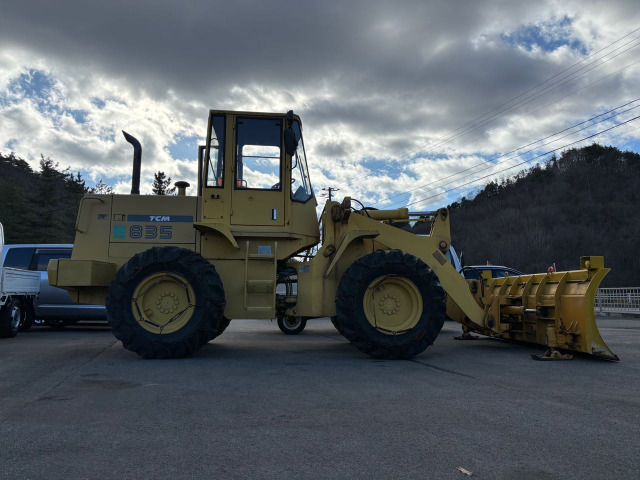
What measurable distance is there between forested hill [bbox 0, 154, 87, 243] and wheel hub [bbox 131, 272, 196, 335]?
123 ft

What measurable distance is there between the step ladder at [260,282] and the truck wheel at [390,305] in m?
0.97

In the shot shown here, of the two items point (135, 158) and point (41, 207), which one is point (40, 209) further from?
point (135, 158)

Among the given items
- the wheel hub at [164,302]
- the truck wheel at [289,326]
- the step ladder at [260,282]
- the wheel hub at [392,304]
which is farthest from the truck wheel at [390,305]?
the truck wheel at [289,326]

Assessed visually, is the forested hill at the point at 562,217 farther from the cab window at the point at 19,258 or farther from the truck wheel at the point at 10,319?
the truck wheel at the point at 10,319

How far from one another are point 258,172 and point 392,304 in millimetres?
2757

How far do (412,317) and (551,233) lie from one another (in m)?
56.7

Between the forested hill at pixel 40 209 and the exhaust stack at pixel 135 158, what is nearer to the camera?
the exhaust stack at pixel 135 158

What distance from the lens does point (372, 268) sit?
22.3 feet

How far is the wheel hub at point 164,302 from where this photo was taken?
22.1 feet

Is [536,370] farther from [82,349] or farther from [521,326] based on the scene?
[82,349]

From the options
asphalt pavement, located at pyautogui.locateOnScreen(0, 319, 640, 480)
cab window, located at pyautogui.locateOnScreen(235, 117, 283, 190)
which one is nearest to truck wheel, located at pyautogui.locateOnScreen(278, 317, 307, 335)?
asphalt pavement, located at pyautogui.locateOnScreen(0, 319, 640, 480)

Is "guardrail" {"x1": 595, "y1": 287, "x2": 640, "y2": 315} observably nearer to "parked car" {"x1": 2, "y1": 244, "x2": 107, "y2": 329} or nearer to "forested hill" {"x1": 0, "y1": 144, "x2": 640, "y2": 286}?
"parked car" {"x1": 2, "y1": 244, "x2": 107, "y2": 329}

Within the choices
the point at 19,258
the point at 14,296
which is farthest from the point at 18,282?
the point at 19,258

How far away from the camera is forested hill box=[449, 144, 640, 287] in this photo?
53406 millimetres
